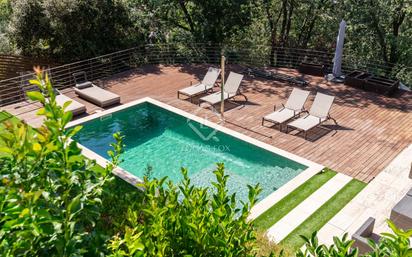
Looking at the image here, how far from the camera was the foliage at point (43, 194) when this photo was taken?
7.80 ft

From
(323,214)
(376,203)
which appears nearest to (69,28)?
(323,214)

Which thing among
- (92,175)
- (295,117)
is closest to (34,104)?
(295,117)

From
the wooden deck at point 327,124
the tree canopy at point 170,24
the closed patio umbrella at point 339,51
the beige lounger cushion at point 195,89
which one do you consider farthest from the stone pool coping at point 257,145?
the closed patio umbrella at point 339,51

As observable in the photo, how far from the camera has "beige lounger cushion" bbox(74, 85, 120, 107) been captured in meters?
14.6

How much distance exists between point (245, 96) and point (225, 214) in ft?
39.9

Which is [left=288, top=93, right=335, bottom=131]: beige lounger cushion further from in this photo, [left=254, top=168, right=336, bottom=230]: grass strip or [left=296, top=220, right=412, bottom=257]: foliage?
[left=296, top=220, right=412, bottom=257]: foliage

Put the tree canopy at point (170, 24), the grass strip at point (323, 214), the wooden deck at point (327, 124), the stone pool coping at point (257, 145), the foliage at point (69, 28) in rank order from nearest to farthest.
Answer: the grass strip at point (323, 214) < the stone pool coping at point (257, 145) < the wooden deck at point (327, 124) < the foliage at point (69, 28) < the tree canopy at point (170, 24)

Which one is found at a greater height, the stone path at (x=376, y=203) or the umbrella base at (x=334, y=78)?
the umbrella base at (x=334, y=78)

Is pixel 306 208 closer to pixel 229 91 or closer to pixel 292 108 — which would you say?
pixel 292 108

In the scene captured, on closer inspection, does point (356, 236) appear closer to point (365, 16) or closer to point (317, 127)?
point (317, 127)

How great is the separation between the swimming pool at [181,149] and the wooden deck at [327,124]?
0.64 meters

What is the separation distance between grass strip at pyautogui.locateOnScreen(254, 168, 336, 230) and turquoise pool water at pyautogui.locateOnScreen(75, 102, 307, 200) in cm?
68

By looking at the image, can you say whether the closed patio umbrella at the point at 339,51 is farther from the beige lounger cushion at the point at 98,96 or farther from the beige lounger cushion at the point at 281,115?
the beige lounger cushion at the point at 98,96

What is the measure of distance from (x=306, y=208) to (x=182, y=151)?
16.0 feet
